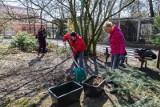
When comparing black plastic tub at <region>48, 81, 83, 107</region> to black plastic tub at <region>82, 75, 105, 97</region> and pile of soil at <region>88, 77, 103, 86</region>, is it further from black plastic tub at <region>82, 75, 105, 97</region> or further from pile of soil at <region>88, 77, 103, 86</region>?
pile of soil at <region>88, 77, 103, 86</region>

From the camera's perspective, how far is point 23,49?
14320mm

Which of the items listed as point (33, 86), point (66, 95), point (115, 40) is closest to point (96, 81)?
point (66, 95)

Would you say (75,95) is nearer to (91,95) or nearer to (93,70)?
(91,95)

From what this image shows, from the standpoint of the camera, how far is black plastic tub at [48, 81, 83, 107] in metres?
4.27

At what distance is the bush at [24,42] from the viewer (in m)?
14.5

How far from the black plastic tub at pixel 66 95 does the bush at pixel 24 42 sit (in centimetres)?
973

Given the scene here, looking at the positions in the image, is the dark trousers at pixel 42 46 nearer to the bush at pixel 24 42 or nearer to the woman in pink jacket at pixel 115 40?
the bush at pixel 24 42

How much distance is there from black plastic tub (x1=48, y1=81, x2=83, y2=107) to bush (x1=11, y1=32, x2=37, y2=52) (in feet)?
31.9

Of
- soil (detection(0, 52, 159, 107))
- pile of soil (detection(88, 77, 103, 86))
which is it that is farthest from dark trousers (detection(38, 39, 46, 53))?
pile of soil (detection(88, 77, 103, 86))

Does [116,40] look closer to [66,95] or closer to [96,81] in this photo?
[96,81]

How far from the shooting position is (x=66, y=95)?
432cm

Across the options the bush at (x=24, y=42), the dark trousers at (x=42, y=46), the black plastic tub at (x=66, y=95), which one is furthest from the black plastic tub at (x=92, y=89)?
the bush at (x=24, y=42)

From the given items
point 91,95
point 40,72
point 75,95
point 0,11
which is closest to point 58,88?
point 75,95

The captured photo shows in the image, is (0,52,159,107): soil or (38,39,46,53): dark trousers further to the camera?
(38,39,46,53): dark trousers
